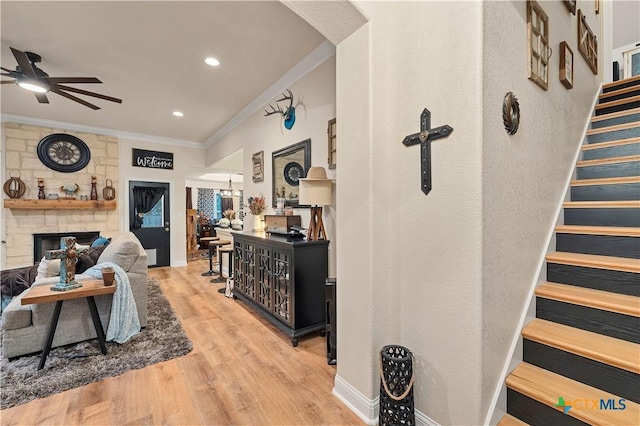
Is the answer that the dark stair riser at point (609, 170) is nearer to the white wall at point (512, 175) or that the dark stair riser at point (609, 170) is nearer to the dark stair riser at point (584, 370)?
the white wall at point (512, 175)

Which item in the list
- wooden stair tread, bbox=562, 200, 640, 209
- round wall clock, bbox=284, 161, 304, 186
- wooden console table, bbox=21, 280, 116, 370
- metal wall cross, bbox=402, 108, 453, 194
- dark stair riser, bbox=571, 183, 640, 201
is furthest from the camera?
round wall clock, bbox=284, 161, 304, 186

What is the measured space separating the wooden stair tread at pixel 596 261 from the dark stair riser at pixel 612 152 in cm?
109

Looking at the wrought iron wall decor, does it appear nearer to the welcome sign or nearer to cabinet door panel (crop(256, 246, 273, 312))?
cabinet door panel (crop(256, 246, 273, 312))

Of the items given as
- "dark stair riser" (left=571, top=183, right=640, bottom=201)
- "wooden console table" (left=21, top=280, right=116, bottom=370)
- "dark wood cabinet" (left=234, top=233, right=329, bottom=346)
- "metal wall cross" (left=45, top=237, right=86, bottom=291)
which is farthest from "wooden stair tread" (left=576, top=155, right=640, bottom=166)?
"metal wall cross" (left=45, top=237, right=86, bottom=291)

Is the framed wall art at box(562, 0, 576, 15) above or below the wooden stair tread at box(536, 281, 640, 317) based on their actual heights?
above

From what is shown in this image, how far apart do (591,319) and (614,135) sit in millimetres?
1958

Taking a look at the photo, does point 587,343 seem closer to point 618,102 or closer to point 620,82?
point 618,102

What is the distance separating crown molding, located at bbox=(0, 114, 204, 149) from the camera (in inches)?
194

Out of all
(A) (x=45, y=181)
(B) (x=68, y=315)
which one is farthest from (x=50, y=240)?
(B) (x=68, y=315)

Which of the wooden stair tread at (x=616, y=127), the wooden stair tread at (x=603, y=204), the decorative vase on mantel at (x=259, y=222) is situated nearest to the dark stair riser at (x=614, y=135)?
the wooden stair tread at (x=616, y=127)

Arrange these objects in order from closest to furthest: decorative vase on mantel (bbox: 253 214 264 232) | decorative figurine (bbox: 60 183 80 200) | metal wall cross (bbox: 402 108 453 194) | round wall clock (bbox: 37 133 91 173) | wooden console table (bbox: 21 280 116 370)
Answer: metal wall cross (bbox: 402 108 453 194)
wooden console table (bbox: 21 280 116 370)
decorative vase on mantel (bbox: 253 214 264 232)
round wall clock (bbox: 37 133 91 173)
decorative figurine (bbox: 60 183 80 200)

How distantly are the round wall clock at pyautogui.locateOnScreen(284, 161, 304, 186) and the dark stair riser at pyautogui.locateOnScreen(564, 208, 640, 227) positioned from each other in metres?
2.50

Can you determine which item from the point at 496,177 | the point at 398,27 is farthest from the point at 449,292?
the point at 398,27

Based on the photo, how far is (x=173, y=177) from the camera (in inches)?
253
